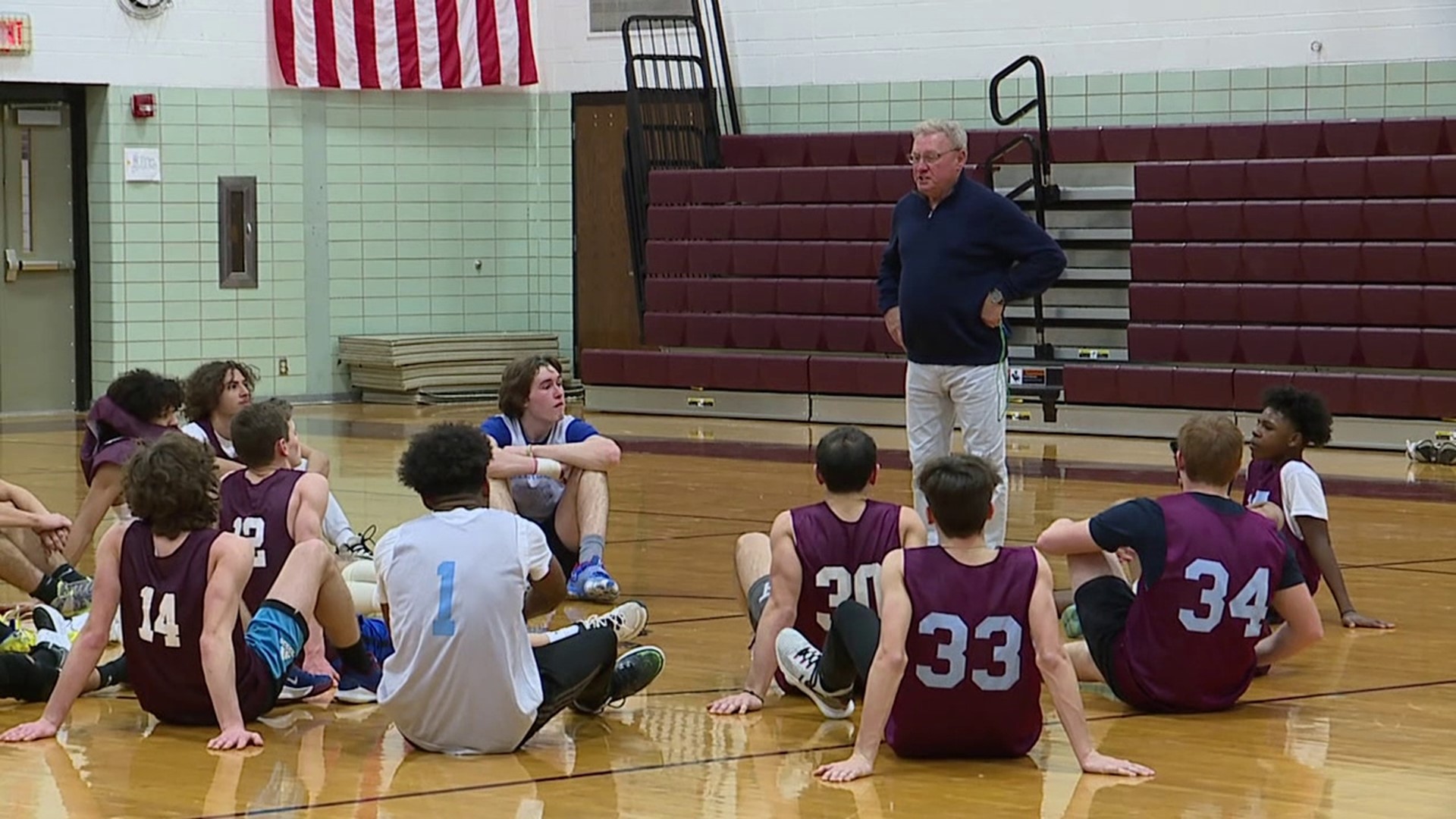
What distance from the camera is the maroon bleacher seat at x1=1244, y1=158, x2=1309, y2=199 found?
12695mm

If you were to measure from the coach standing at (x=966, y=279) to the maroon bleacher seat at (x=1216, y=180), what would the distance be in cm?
597

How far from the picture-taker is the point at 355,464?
1157 centimetres

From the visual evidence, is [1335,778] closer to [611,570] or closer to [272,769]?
[272,769]

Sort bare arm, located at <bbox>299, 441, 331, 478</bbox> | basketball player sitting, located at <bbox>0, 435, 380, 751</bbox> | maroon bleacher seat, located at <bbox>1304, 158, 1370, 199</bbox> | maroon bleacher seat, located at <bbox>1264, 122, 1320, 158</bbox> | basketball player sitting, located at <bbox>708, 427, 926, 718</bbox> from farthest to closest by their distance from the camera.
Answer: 1. maroon bleacher seat, located at <bbox>1264, 122, 1320, 158</bbox>
2. maroon bleacher seat, located at <bbox>1304, 158, 1370, 199</bbox>
3. bare arm, located at <bbox>299, 441, 331, 478</bbox>
4. basketball player sitting, located at <bbox>708, 427, 926, 718</bbox>
5. basketball player sitting, located at <bbox>0, 435, 380, 751</bbox>

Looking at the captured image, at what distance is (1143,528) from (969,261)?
229 cm

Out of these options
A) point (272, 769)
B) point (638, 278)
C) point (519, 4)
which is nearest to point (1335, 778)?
point (272, 769)

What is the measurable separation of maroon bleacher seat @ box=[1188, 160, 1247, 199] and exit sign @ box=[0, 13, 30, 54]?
796 cm

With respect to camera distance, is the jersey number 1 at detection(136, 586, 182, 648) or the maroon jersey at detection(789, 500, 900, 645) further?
the maroon jersey at detection(789, 500, 900, 645)

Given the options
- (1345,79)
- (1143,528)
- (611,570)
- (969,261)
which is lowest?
(611,570)

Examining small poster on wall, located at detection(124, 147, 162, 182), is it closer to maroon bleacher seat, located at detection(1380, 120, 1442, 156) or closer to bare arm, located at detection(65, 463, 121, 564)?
bare arm, located at detection(65, 463, 121, 564)

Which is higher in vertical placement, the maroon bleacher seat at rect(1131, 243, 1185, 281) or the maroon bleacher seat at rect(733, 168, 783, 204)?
the maroon bleacher seat at rect(733, 168, 783, 204)

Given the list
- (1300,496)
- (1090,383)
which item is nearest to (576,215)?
(1090,383)

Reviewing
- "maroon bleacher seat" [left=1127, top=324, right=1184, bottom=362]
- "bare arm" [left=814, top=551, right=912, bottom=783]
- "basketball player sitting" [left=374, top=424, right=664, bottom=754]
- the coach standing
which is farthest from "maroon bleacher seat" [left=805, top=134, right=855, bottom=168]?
"bare arm" [left=814, top=551, right=912, bottom=783]

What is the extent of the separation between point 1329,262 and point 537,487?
682cm
